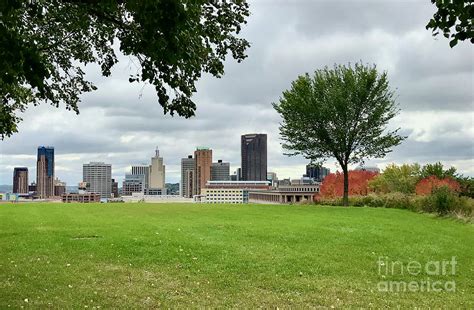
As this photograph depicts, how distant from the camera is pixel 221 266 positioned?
400 inches

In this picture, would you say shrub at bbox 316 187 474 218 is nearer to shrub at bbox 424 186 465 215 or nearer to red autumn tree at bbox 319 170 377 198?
shrub at bbox 424 186 465 215

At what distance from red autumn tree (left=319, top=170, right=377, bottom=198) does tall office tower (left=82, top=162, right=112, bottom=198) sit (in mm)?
97673

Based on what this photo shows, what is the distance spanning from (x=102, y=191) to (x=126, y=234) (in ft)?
431

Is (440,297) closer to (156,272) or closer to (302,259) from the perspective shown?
(302,259)

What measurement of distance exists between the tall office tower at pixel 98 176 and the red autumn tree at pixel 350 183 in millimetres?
97673

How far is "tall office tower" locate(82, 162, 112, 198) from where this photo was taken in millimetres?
142500

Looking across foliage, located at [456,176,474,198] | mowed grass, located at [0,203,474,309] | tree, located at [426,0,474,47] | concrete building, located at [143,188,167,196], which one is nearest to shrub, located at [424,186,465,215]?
mowed grass, located at [0,203,474,309]

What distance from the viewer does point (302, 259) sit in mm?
10891

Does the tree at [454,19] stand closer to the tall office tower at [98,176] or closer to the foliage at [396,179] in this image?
the foliage at [396,179]

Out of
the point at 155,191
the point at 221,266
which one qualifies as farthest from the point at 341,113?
the point at 155,191

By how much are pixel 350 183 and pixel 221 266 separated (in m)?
51.2

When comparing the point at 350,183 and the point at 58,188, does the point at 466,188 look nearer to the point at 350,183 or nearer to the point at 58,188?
the point at 350,183

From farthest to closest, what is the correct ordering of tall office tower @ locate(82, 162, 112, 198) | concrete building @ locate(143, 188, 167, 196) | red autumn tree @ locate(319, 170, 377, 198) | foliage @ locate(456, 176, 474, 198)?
concrete building @ locate(143, 188, 167, 196)
tall office tower @ locate(82, 162, 112, 198)
red autumn tree @ locate(319, 170, 377, 198)
foliage @ locate(456, 176, 474, 198)

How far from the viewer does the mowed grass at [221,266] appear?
25.6 ft
